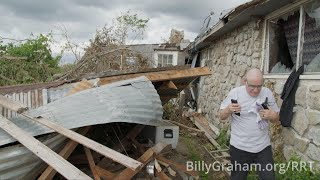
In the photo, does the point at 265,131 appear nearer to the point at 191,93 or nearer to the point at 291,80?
the point at 291,80

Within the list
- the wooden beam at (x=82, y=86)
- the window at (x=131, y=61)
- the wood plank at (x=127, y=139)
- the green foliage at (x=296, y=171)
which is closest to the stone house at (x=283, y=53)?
the green foliage at (x=296, y=171)

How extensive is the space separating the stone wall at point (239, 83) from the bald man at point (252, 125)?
2.86ft

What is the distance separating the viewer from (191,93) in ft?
49.5

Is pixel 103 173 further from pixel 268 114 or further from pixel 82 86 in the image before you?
pixel 268 114

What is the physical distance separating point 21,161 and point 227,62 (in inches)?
261

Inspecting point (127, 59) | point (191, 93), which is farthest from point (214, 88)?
point (191, 93)

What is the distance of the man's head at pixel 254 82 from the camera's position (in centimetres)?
362

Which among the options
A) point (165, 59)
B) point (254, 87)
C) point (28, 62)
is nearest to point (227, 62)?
point (254, 87)

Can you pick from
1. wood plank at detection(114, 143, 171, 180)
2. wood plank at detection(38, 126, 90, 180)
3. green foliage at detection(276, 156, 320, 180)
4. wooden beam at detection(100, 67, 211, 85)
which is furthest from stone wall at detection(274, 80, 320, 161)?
wood plank at detection(38, 126, 90, 180)

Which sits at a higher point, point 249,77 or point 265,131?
point 249,77

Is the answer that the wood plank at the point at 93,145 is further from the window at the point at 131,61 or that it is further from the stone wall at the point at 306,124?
the window at the point at 131,61

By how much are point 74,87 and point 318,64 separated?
366 centimetres

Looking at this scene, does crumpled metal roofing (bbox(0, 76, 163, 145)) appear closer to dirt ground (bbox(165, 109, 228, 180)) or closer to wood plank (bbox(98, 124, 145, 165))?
wood plank (bbox(98, 124, 145, 165))

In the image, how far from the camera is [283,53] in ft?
19.3
